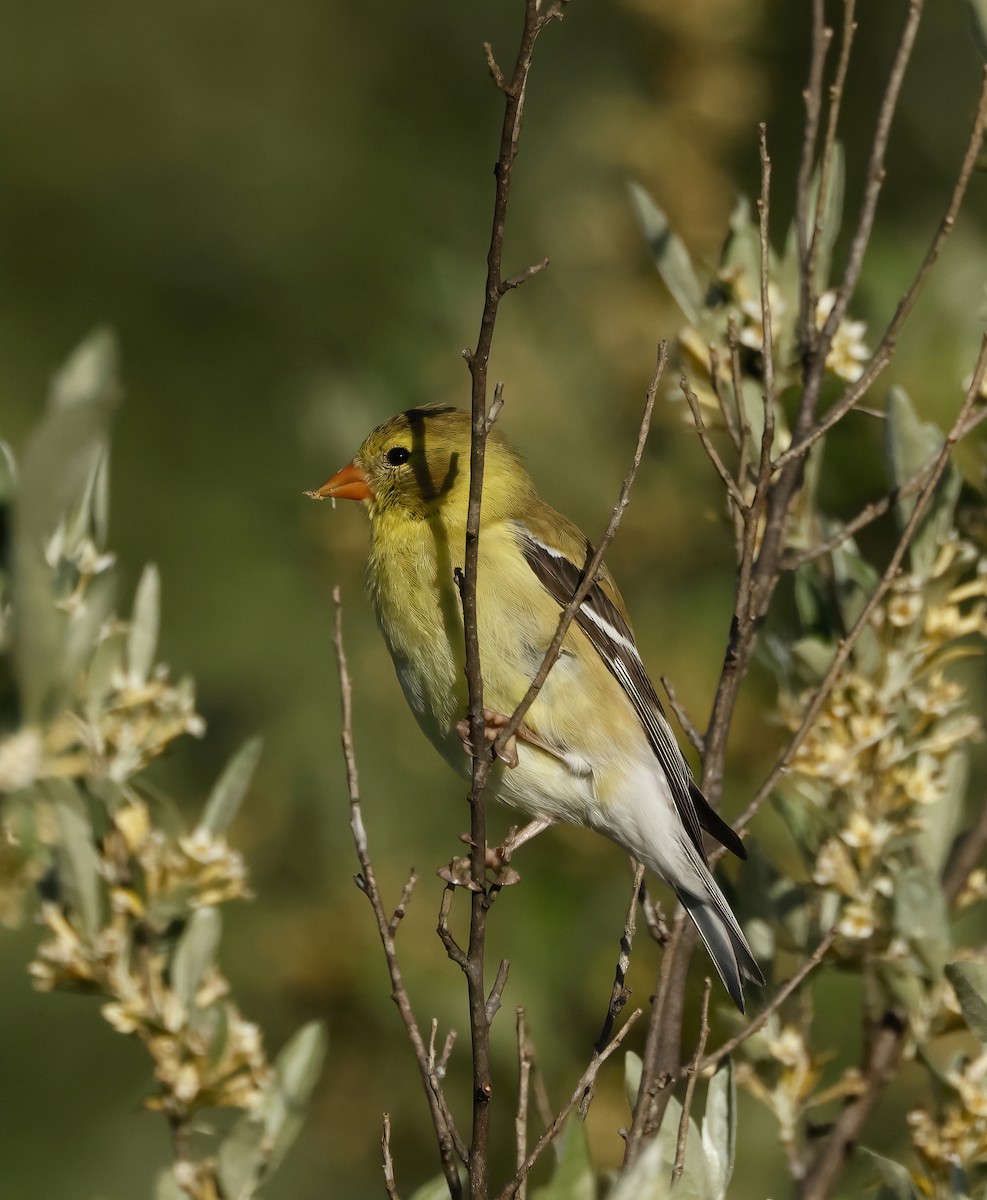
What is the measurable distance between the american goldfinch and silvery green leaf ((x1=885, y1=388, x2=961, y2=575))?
66cm

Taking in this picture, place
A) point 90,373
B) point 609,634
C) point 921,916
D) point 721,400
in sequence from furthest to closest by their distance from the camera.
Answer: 1. point 609,634
2. point 721,400
3. point 921,916
4. point 90,373

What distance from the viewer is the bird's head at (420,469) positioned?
3.62 metres

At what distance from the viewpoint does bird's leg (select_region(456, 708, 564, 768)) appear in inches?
124

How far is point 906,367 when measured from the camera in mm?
3811

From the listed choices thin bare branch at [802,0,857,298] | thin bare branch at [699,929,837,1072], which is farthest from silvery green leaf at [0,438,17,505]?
thin bare branch at [802,0,857,298]

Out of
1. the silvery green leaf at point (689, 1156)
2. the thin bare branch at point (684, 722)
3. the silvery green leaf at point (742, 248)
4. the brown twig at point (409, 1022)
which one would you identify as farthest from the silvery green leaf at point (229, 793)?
the silvery green leaf at point (742, 248)

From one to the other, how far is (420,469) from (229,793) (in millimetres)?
1335

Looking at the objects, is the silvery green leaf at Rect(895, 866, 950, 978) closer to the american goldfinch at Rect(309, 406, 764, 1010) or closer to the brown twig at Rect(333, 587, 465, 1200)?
the american goldfinch at Rect(309, 406, 764, 1010)

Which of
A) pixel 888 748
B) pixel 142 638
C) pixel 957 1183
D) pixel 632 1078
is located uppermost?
pixel 142 638

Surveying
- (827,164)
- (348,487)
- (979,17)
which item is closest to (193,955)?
(348,487)

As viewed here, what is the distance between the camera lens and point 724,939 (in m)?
2.98

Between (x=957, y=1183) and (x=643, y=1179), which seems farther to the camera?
(x=957, y=1183)

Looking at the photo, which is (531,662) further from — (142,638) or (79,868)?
(79,868)

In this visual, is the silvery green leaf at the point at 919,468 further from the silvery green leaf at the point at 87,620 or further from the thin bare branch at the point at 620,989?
the silvery green leaf at the point at 87,620
